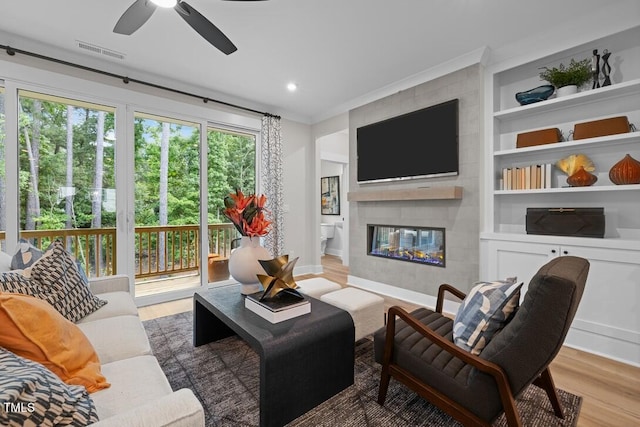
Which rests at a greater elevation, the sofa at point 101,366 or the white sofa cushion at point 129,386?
the sofa at point 101,366

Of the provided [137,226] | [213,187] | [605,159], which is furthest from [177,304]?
[605,159]

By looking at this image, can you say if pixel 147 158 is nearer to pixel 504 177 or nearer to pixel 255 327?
pixel 255 327

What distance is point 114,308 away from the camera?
1.97 metres

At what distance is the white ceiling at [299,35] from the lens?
2293 millimetres

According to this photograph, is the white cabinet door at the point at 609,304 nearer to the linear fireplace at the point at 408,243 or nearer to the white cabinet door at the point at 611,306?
the white cabinet door at the point at 611,306

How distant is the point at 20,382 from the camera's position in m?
0.68

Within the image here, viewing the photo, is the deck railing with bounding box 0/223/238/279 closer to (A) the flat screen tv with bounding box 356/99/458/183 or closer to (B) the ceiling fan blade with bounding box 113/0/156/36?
(B) the ceiling fan blade with bounding box 113/0/156/36

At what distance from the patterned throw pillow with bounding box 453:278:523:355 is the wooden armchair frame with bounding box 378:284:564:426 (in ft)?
0.49

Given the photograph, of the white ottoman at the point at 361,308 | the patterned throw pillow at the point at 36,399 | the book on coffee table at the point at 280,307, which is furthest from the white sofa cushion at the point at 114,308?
the white ottoman at the point at 361,308

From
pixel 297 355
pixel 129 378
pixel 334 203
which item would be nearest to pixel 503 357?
pixel 297 355

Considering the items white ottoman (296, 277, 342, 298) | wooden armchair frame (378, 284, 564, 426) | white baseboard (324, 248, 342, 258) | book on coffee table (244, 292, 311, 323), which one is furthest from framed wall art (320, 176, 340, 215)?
wooden armchair frame (378, 284, 564, 426)

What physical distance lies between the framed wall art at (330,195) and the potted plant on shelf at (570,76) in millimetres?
4492

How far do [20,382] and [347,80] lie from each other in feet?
12.2

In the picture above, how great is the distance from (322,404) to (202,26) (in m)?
2.56
